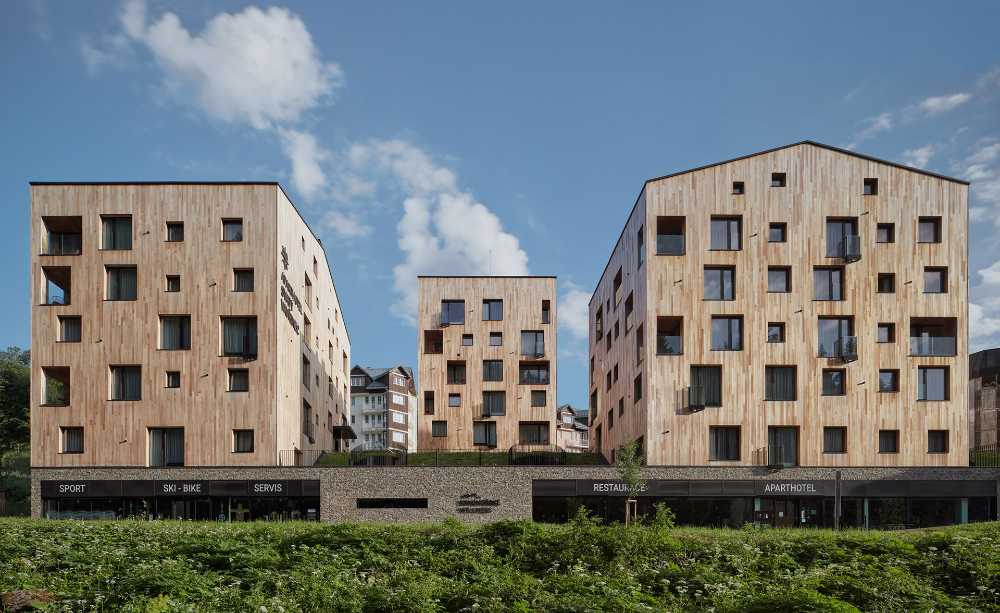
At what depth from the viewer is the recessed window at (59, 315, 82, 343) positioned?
4384cm

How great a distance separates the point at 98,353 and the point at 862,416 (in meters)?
37.1

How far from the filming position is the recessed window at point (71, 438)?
4297 centimetres

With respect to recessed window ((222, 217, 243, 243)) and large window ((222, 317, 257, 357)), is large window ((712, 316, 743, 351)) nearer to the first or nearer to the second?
large window ((222, 317, 257, 357))

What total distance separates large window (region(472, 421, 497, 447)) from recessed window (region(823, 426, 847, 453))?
27.9 metres

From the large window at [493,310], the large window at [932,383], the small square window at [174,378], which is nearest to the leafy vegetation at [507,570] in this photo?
the small square window at [174,378]

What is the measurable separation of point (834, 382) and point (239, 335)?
29.2 meters

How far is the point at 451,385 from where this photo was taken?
65000mm

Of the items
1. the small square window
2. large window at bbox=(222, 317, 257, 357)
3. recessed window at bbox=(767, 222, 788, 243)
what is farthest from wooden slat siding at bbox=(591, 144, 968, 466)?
the small square window

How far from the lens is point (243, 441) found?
4322 centimetres

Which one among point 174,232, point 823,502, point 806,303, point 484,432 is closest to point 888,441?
point 823,502

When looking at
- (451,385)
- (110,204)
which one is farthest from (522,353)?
(110,204)

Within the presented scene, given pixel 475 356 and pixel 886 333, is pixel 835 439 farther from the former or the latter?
pixel 475 356

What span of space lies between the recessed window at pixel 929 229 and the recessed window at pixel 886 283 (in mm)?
2381

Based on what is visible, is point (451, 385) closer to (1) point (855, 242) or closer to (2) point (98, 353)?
(2) point (98, 353)
